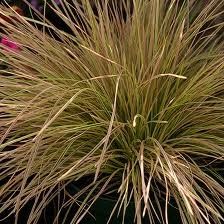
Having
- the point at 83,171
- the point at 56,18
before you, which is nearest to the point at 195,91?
the point at 83,171

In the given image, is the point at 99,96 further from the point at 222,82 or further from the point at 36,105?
the point at 222,82

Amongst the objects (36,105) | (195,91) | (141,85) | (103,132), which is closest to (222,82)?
(195,91)

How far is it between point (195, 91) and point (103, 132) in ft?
0.78

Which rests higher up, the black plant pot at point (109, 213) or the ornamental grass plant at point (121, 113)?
the ornamental grass plant at point (121, 113)

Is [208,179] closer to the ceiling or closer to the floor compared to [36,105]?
closer to the floor

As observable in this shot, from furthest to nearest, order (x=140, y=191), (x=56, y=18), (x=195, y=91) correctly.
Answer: (x=56, y=18), (x=195, y=91), (x=140, y=191)

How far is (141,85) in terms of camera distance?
3.76ft

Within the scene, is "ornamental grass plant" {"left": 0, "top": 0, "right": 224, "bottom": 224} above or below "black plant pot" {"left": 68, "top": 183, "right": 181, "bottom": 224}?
above

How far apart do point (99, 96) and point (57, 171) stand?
0.21 metres

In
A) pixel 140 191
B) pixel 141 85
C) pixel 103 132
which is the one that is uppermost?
pixel 141 85

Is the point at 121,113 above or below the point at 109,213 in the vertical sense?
above

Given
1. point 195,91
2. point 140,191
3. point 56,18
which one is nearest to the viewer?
point 140,191

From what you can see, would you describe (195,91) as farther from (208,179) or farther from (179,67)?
(208,179)

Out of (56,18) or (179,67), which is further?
(56,18)
